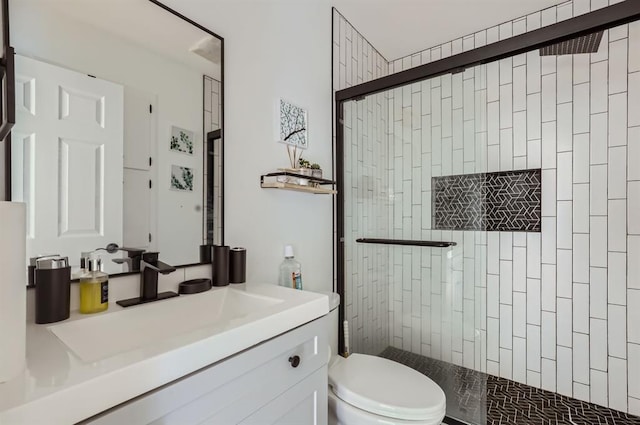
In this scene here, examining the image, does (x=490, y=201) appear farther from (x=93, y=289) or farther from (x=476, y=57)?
(x=93, y=289)

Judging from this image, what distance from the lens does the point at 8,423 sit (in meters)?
0.41

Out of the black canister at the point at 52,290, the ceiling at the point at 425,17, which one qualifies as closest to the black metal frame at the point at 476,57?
the ceiling at the point at 425,17

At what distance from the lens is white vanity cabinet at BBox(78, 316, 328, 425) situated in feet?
1.88

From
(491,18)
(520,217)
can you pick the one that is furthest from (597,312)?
(491,18)

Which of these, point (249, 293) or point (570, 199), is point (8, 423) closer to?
point (249, 293)

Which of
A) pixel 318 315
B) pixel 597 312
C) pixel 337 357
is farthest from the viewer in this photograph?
pixel 597 312

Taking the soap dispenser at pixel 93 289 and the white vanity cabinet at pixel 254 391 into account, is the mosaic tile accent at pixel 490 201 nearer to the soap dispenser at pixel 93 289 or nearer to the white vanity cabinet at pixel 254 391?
the white vanity cabinet at pixel 254 391

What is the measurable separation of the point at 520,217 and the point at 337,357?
154 centimetres

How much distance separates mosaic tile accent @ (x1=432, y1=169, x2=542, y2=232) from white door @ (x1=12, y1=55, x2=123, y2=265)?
1610 mm

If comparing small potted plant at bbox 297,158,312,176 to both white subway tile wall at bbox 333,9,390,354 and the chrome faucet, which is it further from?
the chrome faucet

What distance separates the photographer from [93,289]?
85 cm

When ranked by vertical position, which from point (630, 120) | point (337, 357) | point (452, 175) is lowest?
point (337, 357)

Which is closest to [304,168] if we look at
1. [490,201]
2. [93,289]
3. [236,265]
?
[236,265]

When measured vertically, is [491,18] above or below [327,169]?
above
